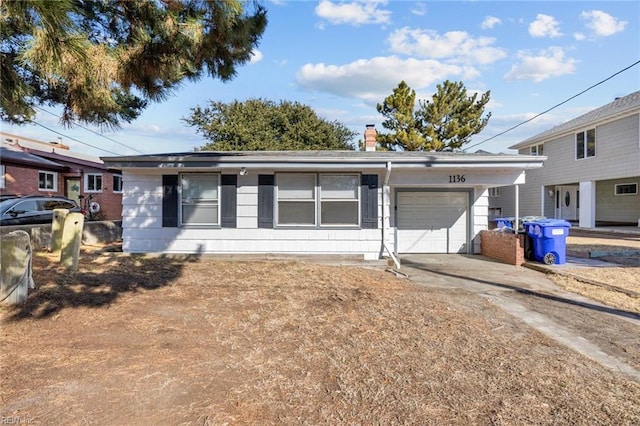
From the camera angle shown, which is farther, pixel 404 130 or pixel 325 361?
pixel 404 130

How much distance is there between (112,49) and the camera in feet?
15.4

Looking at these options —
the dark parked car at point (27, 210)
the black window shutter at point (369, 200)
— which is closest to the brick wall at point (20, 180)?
the dark parked car at point (27, 210)

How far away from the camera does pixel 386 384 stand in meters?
3.12

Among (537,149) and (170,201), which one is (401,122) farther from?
(170,201)

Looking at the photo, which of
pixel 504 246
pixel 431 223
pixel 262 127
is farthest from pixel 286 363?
pixel 262 127

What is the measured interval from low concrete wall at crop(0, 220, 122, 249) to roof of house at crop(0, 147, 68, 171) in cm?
862

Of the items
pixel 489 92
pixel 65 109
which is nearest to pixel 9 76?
pixel 65 109

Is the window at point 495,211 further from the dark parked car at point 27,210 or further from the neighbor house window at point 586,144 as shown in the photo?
the dark parked car at point 27,210

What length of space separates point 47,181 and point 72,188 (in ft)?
5.80

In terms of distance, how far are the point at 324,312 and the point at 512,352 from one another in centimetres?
225

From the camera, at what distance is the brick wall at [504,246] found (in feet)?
29.8

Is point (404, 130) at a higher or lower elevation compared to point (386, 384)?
higher

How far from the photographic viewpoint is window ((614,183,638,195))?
19.9 meters

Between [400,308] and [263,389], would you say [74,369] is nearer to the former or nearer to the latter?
[263,389]
